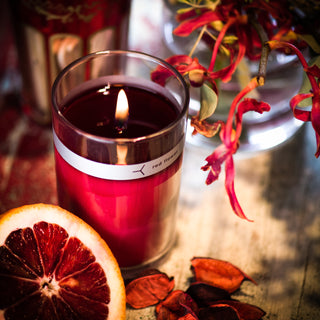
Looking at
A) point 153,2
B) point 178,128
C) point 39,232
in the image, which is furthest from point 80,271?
point 153,2

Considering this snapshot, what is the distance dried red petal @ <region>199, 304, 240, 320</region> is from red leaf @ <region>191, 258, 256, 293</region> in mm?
40

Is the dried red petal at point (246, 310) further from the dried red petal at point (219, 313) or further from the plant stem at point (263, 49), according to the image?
the plant stem at point (263, 49)

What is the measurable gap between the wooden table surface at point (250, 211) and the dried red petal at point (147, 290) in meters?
0.01

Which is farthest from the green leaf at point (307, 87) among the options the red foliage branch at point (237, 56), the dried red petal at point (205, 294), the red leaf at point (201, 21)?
the dried red petal at point (205, 294)

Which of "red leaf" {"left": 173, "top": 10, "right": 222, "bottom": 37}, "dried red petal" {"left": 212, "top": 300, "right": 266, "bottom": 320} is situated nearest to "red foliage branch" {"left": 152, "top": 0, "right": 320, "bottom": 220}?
"red leaf" {"left": 173, "top": 10, "right": 222, "bottom": 37}

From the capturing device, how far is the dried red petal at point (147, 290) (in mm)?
535

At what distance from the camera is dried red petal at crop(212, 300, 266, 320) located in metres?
0.52

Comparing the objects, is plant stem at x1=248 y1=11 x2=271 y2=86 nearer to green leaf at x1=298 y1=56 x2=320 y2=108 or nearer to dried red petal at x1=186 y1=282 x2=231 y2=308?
green leaf at x1=298 y1=56 x2=320 y2=108

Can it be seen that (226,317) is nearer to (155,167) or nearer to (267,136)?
(155,167)

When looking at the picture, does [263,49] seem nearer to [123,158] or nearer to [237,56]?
[237,56]

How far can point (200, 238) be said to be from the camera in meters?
0.62

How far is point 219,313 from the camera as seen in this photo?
1.66ft

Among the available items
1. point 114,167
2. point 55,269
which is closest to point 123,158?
point 114,167

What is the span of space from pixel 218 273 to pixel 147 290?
82 mm
